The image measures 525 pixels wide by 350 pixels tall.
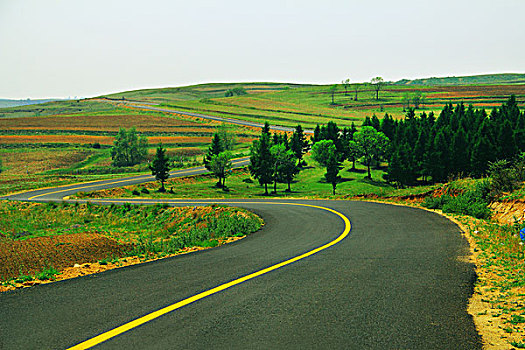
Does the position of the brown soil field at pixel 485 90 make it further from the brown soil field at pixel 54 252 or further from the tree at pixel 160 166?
the brown soil field at pixel 54 252

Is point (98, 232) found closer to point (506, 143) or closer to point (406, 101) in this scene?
point (506, 143)

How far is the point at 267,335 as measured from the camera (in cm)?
495

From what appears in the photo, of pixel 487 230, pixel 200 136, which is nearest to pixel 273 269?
pixel 487 230

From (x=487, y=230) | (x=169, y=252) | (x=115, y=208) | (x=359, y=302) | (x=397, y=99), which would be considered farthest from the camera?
(x=397, y=99)

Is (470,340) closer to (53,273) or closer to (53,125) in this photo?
(53,273)

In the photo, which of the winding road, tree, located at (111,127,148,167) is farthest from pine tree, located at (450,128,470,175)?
tree, located at (111,127,148,167)

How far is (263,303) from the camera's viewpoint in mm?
6094

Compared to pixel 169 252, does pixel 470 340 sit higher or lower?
higher

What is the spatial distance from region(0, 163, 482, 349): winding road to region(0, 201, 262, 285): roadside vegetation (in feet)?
9.04

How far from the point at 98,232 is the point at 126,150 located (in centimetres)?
5866

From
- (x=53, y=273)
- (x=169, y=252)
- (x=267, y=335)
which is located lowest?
(x=169, y=252)

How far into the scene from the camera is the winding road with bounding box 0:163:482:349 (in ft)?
15.9

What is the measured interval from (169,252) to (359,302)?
7.38 meters

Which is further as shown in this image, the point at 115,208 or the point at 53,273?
the point at 115,208
